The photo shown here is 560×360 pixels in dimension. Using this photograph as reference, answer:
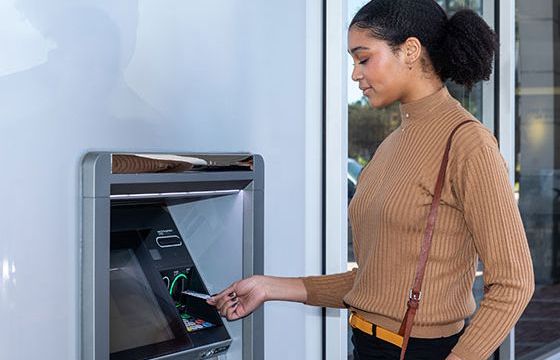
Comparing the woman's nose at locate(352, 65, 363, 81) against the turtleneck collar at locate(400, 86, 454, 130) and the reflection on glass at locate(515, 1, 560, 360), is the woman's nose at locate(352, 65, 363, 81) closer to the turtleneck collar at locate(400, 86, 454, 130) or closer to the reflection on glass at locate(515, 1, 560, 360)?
the turtleneck collar at locate(400, 86, 454, 130)

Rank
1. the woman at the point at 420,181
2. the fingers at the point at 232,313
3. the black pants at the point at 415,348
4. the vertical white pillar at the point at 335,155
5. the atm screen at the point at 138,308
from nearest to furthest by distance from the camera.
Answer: the woman at the point at 420,181, the black pants at the point at 415,348, the atm screen at the point at 138,308, the fingers at the point at 232,313, the vertical white pillar at the point at 335,155

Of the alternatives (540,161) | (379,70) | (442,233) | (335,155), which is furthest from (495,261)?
(540,161)

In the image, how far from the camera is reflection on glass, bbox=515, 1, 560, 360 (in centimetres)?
536

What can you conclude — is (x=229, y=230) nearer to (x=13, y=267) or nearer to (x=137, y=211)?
(x=137, y=211)

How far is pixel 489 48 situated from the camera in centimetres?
218

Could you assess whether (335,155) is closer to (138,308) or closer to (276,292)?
(276,292)

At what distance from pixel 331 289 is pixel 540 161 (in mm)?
3560

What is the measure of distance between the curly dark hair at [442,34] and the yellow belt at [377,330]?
624 mm

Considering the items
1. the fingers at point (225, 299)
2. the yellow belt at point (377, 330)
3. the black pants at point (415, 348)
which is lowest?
the black pants at point (415, 348)

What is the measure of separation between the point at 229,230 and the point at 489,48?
0.91m

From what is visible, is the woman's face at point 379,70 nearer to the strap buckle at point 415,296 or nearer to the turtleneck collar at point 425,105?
the turtleneck collar at point 425,105

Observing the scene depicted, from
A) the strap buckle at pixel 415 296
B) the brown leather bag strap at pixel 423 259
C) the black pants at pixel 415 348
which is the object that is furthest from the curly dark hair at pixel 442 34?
the black pants at pixel 415 348

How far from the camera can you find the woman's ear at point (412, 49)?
7.07 feet

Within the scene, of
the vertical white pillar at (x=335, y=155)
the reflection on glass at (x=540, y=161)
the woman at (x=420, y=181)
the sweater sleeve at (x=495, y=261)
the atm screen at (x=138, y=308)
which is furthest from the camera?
the reflection on glass at (x=540, y=161)
